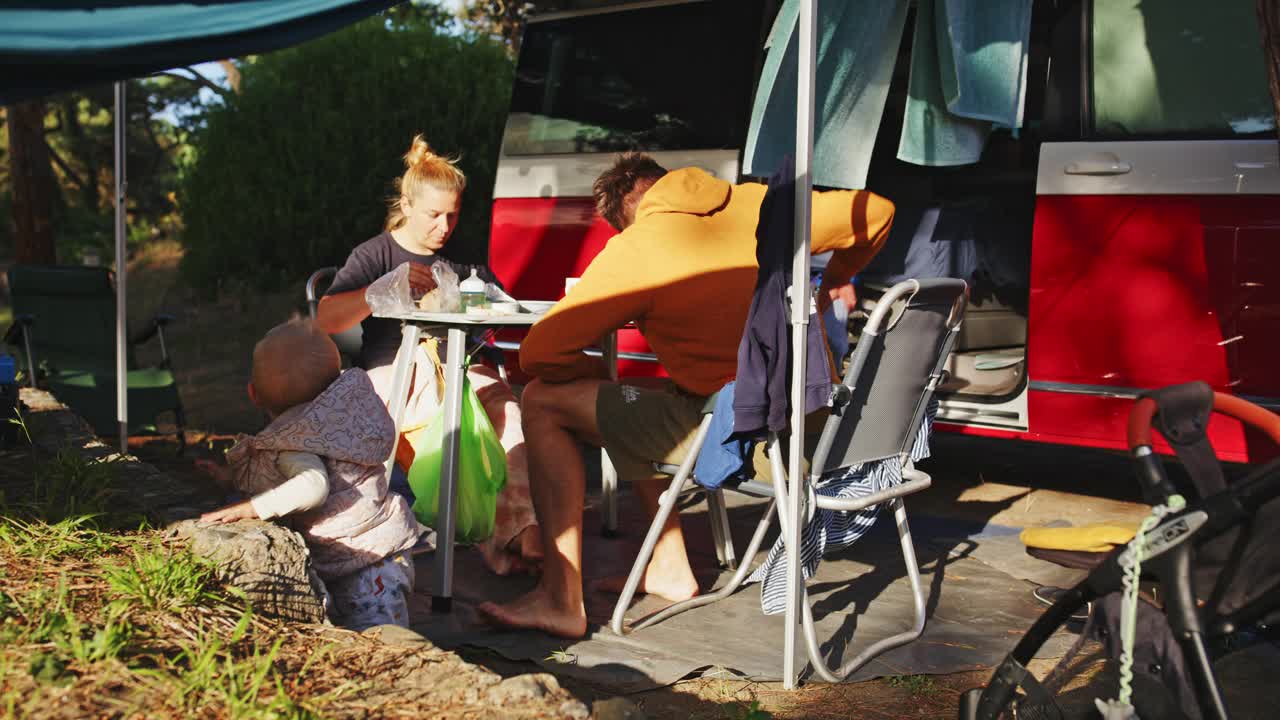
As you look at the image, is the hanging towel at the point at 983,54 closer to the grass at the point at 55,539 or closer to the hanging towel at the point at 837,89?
the hanging towel at the point at 837,89

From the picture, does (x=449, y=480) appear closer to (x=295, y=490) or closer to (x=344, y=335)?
(x=295, y=490)

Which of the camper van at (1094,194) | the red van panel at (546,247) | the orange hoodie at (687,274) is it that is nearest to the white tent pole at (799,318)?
the orange hoodie at (687,274)

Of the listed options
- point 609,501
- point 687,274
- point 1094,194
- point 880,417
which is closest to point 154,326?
point 609,501

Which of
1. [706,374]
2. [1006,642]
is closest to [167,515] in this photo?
[706,374]

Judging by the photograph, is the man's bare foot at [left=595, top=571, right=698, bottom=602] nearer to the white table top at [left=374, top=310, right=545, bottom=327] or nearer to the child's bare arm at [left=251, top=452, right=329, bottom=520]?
the white table top at [left=374, top=310, right=545, bottom=327]

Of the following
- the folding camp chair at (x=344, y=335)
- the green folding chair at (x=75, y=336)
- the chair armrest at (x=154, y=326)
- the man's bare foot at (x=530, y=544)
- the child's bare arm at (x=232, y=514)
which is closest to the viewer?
the child's bare arm at (x=232, y=514)

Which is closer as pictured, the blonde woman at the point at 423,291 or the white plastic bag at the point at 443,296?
the white plastic bag at the point at 443,296

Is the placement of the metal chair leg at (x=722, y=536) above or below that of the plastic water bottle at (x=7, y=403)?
below

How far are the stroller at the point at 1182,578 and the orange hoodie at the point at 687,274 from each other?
51.7 inches

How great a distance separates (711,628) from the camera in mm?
3250

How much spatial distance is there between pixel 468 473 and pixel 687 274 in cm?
97

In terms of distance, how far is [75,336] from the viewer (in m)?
6.47

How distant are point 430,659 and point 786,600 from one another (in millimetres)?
1022

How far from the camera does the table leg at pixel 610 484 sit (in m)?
4.13
